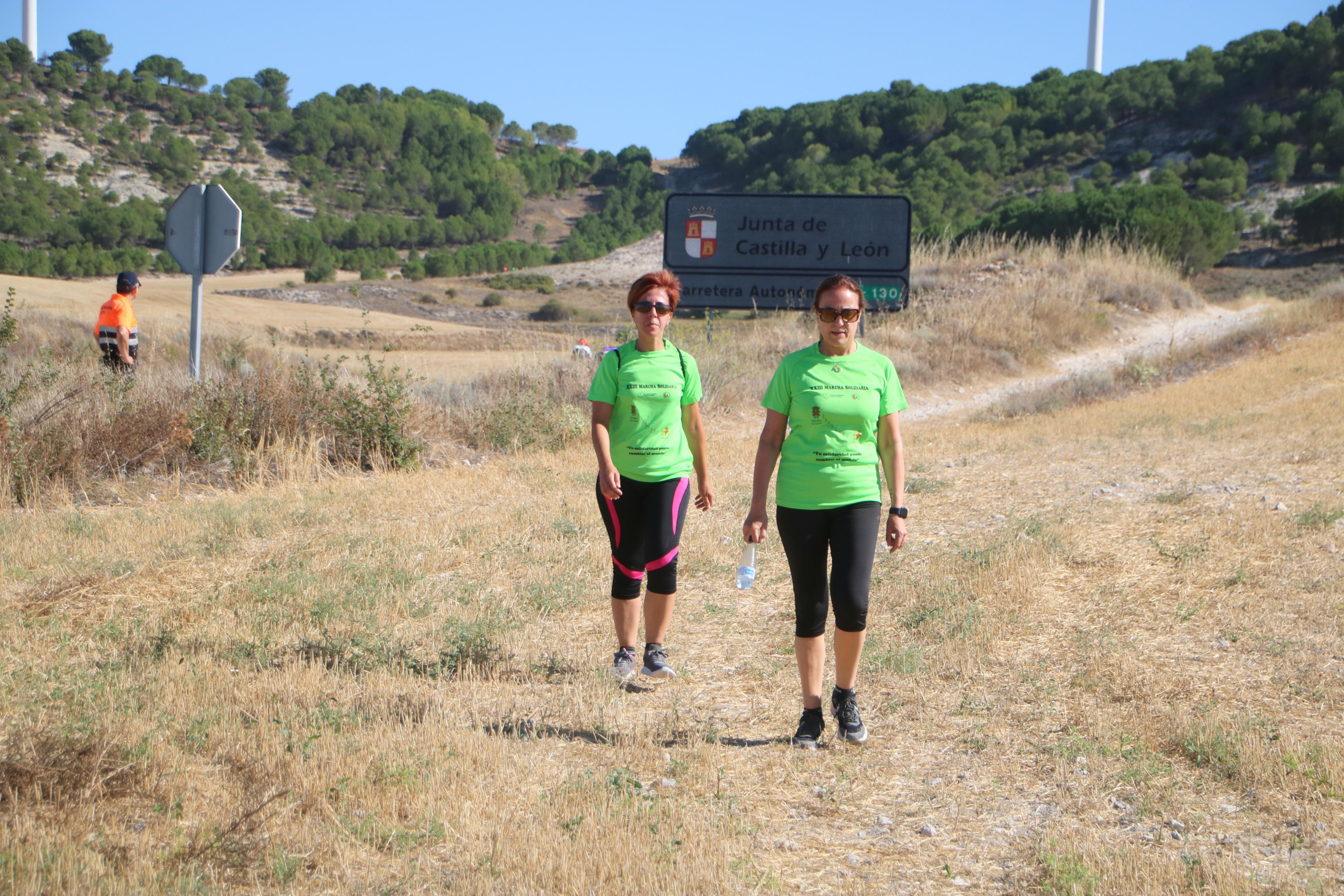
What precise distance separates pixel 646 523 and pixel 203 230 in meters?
7.23

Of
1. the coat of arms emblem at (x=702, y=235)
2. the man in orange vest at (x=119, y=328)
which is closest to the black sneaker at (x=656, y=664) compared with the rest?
the man in orange vest at (x=119, y=328)

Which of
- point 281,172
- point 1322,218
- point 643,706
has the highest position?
point 281,172

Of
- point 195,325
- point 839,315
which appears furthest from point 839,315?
point 195,325

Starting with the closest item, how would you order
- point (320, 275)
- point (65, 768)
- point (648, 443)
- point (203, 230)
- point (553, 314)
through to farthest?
point (65, 768) → point (648, 443) → point (203, 230) → point (553, 314) → point (320, 275)

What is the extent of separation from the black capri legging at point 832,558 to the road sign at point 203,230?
7.66 m

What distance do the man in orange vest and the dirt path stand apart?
9.63 m

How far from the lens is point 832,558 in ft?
12.6

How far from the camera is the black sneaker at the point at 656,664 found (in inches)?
186

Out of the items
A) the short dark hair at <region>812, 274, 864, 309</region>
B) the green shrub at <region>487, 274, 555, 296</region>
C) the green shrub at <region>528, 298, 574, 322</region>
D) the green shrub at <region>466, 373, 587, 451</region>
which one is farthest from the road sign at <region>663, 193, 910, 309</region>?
the green shrub at <region>487, 274, 555, 296</region>

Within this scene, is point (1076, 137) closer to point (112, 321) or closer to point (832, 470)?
point (112, 321)

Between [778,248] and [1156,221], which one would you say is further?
[1156,221]

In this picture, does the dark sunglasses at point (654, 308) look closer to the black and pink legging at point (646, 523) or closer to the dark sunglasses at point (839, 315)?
the black and pink legging at point (646, 523)

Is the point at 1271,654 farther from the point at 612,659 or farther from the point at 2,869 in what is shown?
the point at 2,869

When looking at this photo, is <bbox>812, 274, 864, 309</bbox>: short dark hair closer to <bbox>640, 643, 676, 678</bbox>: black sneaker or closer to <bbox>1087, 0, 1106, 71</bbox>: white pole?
<bbox>640, 643, 676, 678</bbox>: black sneaker
